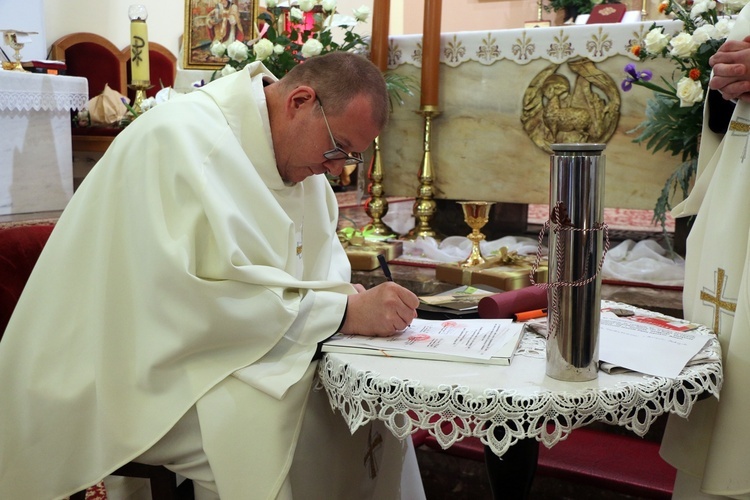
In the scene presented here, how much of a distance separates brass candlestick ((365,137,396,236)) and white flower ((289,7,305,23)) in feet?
3.07

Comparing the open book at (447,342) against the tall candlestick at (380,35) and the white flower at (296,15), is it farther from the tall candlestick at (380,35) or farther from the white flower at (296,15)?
the tall candlestick at (380,35)

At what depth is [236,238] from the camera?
1894 mm

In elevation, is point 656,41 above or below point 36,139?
above

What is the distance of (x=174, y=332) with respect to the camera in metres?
1.81

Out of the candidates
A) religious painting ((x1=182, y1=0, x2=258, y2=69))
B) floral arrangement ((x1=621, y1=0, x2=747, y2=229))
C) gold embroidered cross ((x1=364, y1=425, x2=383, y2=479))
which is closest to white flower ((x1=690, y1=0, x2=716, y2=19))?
floral arrangement ((x1=621, y1=0, x2=747, y2=229))

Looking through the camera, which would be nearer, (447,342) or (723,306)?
(447,342)

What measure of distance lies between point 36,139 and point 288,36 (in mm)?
1932

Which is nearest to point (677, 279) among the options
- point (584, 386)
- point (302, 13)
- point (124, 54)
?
point (302, 13)

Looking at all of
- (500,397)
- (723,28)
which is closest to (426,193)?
(723,28)

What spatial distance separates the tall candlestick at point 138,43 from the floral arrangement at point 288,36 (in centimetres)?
82

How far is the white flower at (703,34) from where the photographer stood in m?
3.05

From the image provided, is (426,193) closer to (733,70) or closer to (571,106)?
(571,106)

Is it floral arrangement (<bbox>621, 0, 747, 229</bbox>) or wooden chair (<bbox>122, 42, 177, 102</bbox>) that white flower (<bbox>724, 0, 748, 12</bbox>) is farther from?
wooden chair (<bbox>122, 42, 177, 102</bbox>)

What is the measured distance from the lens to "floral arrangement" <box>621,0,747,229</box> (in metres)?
3.17
